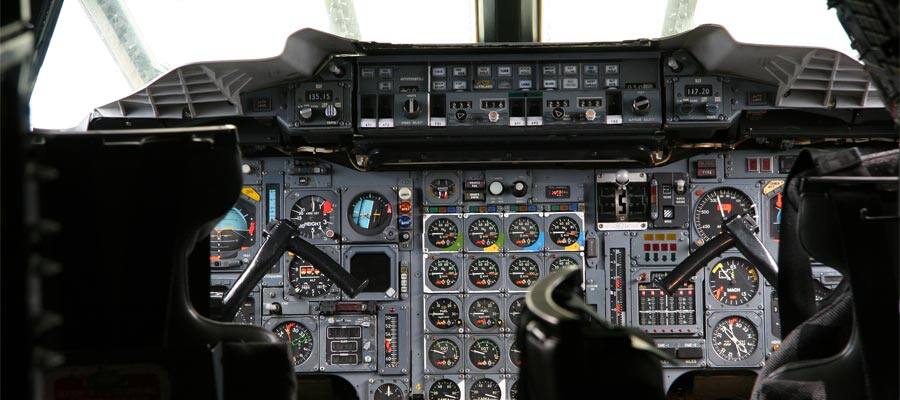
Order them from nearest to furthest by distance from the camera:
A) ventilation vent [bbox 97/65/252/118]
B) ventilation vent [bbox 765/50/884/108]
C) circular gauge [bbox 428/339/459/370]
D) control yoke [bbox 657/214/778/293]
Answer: ventilation vent [bbox 765/50/884/108], ventilation vent [bbox 97/65/252/118], control yoke [bbox 657/214/778/293], circular gauge [bbox 428/339/459/370]

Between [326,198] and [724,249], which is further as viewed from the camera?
[326,198]

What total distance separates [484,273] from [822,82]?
2.50 meters

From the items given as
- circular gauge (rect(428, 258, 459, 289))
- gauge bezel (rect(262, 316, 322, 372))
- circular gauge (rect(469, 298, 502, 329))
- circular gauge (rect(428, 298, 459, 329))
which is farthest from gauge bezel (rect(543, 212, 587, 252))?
gauge bezel (rect(262, 316, 322, 372))

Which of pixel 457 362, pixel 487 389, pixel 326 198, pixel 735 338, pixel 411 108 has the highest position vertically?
pixel 411 108

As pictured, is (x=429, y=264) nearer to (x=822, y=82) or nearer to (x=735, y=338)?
(x=735, y=338)

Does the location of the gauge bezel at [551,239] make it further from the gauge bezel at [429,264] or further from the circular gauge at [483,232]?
the gauge bezel at [429,264]

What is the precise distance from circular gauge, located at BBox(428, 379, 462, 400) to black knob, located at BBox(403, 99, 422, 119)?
1.90 metres

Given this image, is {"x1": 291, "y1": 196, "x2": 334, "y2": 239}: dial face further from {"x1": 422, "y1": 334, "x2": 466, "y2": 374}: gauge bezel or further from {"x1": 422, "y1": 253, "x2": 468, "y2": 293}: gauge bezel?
{"x1": 422, "y1": 334, "x2": 466, "y2": 374}: gauge bezel

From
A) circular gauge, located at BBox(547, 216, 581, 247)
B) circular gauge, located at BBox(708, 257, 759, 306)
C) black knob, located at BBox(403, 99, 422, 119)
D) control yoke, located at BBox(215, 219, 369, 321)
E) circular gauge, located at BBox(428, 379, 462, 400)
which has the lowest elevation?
circular gauge, located at BBox(428, 379, 462, 400)

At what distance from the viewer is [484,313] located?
6719 millimetres

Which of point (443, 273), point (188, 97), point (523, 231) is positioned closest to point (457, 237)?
point (443, 273)

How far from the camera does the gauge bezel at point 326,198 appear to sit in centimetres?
670

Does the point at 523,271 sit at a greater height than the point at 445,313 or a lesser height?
greater

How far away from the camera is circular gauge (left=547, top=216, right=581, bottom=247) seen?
6.69 meters
